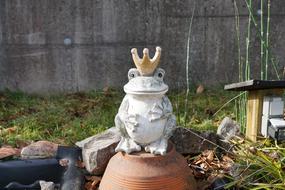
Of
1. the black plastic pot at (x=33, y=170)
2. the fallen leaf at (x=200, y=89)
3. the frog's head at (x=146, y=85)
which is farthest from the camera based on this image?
the fallen leaf at (x=200, y=89)

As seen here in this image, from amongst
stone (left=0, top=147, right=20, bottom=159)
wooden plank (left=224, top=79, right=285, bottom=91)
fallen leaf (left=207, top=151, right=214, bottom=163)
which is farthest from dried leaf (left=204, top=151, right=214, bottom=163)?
stone (left=0, top=147, right=20, bottom=159)

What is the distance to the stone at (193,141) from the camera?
243 cm

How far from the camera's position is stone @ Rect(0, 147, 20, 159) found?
2.48m

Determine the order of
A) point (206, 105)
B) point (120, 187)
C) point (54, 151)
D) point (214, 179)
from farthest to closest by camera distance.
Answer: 1. point (206, 105)
2. point (54, 151)
3. point (214, 179)
4. point (120, 187)

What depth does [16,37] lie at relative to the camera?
386 cm

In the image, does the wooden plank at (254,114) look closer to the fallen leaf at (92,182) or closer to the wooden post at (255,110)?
Answer: the wooden post at (255,110)

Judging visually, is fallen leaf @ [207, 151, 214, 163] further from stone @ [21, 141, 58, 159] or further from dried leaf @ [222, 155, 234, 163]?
stone @ [21, 141, 58, 159]

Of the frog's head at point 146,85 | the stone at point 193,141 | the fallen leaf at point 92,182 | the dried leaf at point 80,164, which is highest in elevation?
the frog's head at point 146,85

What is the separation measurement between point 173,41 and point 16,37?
4.49ft

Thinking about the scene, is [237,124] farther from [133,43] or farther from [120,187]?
[133,43]

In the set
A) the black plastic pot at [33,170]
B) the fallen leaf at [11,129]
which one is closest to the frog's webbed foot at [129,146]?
the black plastic pot at [33,170]

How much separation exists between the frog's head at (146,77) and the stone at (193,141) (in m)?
0.58

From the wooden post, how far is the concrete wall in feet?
5.03

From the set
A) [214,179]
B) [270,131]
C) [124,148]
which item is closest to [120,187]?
[124,148]
